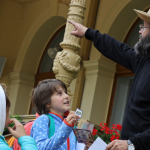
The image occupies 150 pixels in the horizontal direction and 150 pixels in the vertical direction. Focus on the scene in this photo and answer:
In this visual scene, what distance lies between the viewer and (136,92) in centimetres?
200

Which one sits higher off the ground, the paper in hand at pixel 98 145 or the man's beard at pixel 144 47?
the man's beard at pixel 144 47

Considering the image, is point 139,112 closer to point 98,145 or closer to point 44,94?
point 98,145

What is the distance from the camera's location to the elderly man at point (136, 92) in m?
1.85

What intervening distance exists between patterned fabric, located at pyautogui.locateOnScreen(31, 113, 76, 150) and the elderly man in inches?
12.6

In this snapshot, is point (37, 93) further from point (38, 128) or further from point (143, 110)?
point (143, 110)

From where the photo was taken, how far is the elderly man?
1851 millimetres

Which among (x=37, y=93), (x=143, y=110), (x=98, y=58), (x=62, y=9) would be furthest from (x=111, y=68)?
(x=143, y=110)

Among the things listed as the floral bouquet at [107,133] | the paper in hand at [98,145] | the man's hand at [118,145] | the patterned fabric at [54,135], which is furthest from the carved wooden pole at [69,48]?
the man's hand at [118,145]

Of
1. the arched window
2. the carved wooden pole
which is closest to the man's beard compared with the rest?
the carved wooden pole

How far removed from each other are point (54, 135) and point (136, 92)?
63 centimetres

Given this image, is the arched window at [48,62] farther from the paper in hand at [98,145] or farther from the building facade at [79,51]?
the paper in hand at [98,145]

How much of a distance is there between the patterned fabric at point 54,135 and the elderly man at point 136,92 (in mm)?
321

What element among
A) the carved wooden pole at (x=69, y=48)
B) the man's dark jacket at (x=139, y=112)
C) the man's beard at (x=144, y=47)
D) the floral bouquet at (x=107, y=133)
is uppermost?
the carved wooden pole at (x=69, y=48)

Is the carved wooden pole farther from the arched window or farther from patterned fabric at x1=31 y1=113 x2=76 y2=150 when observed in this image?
the arched window
